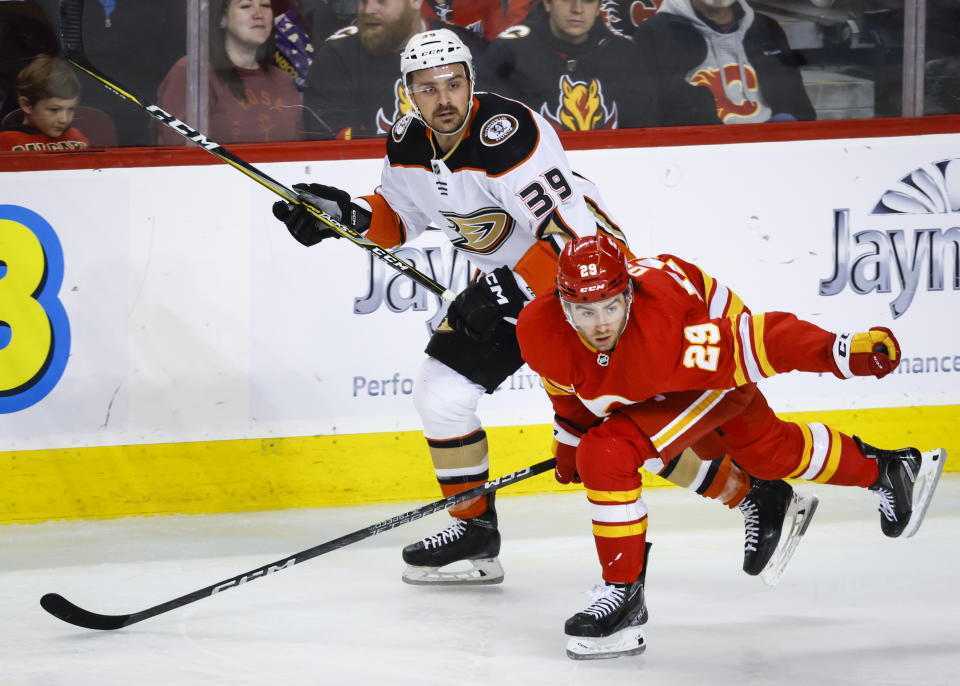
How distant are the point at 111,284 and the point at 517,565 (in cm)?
154

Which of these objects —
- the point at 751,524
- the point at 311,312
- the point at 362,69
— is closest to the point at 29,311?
the point at 311,312

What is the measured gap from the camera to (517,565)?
10.4 feet

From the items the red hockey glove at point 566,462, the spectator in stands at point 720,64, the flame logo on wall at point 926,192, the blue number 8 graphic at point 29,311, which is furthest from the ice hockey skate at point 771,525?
the blue number 8 graphic at point 29,311

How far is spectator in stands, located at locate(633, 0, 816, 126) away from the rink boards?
0.54ft

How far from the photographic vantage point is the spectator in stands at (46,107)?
3.82 metres

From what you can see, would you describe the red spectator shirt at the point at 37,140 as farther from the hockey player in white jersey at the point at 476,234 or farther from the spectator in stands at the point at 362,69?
the hockey player in white jersey at the point at 476,234

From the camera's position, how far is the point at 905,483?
2.70m

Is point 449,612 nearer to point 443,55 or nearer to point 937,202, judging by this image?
point 443,55

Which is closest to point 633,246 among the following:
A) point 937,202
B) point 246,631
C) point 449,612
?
point 937,202

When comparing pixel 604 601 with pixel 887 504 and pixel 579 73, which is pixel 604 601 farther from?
pixel 579 73

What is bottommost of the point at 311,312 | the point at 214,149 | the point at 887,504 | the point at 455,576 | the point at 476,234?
the point at 455,576

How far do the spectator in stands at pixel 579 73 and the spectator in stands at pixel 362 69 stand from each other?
0.44ft

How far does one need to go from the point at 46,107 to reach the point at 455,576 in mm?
2061

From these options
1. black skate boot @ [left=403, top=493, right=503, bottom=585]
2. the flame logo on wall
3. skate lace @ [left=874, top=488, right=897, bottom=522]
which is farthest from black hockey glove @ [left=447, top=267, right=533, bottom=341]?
the flame logo on wall
